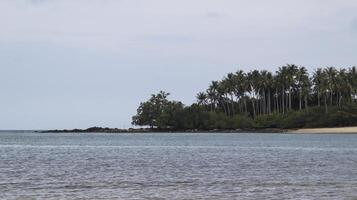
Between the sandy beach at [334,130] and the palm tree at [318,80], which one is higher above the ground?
the palm tree at [318,80]

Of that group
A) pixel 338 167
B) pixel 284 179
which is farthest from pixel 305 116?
pixel 284 179

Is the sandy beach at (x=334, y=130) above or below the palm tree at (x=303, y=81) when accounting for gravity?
below

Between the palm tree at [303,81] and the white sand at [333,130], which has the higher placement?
the palm tree at [303,81]

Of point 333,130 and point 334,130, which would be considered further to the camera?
point 334,130

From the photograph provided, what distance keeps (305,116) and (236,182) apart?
6079 inches

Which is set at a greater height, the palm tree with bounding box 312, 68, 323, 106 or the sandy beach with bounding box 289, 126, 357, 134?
the palm tree with bounding box 312, 68, 323, 106

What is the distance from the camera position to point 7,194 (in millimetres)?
32906

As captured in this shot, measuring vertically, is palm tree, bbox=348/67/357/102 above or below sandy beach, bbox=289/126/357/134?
above

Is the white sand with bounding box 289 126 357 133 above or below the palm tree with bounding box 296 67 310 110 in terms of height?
below

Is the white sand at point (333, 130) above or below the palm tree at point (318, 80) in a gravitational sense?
below

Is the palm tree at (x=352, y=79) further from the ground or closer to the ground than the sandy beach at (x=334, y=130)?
further from the ground

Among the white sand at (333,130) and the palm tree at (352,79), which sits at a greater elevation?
the palm tree at (352,79)

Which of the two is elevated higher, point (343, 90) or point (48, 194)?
point (343, 90)

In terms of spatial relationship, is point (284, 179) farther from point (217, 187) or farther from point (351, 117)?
point (351, 117)
